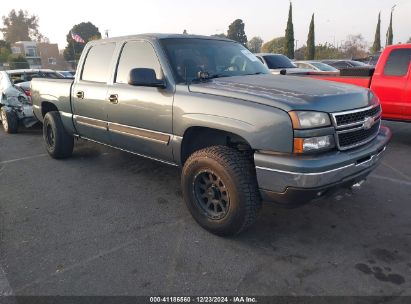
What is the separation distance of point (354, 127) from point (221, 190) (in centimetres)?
126

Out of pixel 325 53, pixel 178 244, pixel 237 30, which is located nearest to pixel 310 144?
pixel 178 244

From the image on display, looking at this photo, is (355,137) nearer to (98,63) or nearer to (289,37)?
(98,63)

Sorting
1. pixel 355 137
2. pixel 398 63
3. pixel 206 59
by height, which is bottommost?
pixel 355 137

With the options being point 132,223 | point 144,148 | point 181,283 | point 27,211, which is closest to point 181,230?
point 132,223

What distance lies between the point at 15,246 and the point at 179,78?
2185 millimetres

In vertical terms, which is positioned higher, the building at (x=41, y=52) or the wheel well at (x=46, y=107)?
the building at (x=41, y=52)

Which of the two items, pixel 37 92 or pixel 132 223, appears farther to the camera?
pixel 37 92

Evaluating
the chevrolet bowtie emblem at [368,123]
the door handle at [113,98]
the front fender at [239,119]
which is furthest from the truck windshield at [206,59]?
the chevrolet bowtie emblem at [368,123]

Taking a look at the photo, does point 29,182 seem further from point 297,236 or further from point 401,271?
point 401,271

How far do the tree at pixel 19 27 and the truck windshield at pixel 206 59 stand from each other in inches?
4234

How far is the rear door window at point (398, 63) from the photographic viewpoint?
243 inches

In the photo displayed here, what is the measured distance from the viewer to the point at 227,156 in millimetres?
3004

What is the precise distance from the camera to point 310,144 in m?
2.65

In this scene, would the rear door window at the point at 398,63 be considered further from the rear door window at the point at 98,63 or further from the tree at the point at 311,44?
the tree at the point at 311,44
